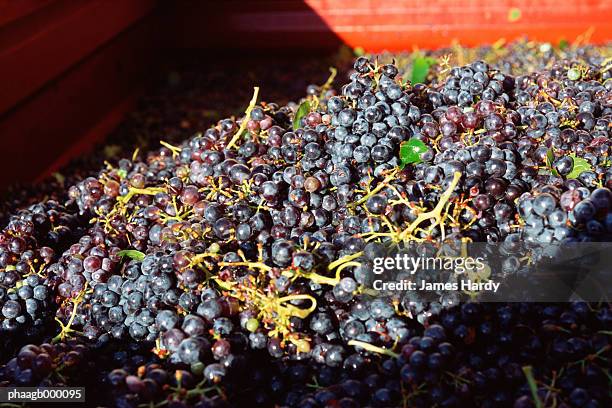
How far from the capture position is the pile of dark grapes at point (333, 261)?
1009 millimetres

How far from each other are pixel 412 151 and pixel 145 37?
8.06 ft

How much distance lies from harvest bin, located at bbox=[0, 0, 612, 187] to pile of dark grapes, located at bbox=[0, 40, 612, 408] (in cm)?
106

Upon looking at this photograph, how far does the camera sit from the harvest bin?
2287mm

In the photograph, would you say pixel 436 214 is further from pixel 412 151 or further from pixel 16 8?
pixel 16 8

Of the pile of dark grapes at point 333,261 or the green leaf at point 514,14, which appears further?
the green leaf at point 514,14

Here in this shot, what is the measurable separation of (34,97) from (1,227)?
931 mm

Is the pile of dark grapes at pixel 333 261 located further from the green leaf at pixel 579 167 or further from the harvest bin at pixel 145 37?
the harvest bin at pixel 145 37

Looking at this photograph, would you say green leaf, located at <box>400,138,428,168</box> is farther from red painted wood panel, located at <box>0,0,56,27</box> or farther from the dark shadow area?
red painted wood panel, located at <box>0,0,56,27</box>

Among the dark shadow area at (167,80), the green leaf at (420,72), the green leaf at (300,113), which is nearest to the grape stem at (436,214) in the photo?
the green leaf at (300,113)

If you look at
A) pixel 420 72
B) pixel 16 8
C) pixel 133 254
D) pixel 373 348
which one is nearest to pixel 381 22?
pixel 420 72

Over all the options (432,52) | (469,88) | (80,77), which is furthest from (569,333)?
(80,77)

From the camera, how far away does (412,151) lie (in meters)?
1.24

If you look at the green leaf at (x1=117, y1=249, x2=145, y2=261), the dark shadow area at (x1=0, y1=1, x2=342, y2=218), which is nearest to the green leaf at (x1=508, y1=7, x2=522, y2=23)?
the dark shadow area at (x1=0, y1=1, x2=342, y2=218)

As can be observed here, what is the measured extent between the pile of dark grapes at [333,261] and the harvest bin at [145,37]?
1061 millimetres
